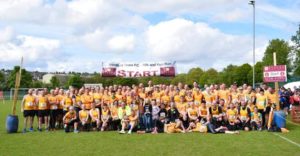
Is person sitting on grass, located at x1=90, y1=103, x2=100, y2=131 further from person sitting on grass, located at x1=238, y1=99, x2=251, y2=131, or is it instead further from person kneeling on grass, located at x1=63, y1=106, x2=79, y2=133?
person sitting on grass, located at x1=238, y1=99, x2=251, y2=131

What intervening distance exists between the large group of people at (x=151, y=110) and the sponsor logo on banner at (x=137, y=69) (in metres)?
5.26

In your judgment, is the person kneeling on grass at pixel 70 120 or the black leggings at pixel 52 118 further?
the black leggings at pixel 52 118

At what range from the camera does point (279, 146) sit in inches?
396

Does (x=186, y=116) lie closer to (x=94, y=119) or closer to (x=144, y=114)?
(x=144, y=114)

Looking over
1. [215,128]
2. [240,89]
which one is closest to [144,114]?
[215,128]

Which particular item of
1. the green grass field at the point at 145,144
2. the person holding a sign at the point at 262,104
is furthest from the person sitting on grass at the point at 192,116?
the person holding a sign at the point at 262,104

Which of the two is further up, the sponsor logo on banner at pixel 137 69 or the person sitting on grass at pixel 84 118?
the sponsor logo on banner at pixel 137 69

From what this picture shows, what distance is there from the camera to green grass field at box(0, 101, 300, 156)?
9297 mm

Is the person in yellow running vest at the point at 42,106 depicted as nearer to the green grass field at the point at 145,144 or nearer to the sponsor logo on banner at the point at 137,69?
the green grass field at the point at 145,144

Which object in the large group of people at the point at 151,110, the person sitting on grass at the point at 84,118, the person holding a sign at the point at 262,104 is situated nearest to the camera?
the large group of people at the point at 151,110

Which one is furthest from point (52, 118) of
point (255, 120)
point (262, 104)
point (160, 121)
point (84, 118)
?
point (262, 104)

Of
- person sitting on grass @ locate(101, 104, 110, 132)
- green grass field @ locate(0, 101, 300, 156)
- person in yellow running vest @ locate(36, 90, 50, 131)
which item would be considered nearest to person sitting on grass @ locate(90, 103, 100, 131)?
person sitting on grass @ locate(101, 104, 110, 132)

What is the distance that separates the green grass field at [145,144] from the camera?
9297 mm

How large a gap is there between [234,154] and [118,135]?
500cm
